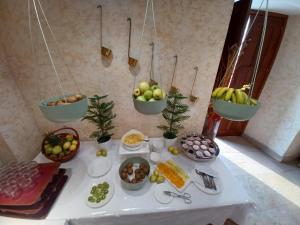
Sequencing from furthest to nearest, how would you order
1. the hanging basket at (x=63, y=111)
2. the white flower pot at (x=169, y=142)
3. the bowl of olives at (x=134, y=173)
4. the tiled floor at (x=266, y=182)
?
the tiled floor at (x=266, y=182)
the white flower pot at (x=169, y=142)
the bowl of olives at (x=134, y=173)
the hanging basket at (x=63, y=111)

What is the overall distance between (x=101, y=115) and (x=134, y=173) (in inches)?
18.3

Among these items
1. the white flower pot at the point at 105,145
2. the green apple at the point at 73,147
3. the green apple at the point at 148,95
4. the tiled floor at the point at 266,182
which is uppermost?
the green apple at the point at 148,95

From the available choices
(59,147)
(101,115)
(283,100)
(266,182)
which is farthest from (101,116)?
(283,100)

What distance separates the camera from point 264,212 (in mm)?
1470

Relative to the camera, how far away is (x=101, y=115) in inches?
40.3

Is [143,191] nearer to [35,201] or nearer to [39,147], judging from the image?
[35,201]

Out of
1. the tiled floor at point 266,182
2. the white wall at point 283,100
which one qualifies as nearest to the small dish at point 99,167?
the tiled floor at point 266,182

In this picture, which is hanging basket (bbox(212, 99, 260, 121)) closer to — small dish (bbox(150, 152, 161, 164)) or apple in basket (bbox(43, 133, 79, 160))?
small dish (bbox(150, 152, 161, 164))

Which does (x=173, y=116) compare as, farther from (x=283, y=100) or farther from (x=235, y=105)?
(x=283, y=100)

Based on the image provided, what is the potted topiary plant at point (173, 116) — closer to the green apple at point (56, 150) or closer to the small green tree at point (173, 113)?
the small green tree at point (173, 113)

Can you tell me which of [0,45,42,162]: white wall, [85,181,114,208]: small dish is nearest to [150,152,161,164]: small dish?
[85,181,114,208]: small dish

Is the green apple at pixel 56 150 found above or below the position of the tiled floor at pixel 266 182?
above

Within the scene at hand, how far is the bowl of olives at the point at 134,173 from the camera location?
0.81 meters

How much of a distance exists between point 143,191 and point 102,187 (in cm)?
24
